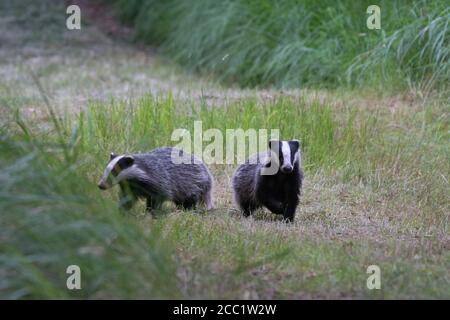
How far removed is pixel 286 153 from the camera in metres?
6.32

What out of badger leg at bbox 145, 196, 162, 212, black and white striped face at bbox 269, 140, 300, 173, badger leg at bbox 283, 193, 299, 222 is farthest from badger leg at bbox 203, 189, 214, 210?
black and white striped face at bbox 269, 140, 300, 173

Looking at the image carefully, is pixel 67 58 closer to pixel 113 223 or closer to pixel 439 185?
pixel 439 185

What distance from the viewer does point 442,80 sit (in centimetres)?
938

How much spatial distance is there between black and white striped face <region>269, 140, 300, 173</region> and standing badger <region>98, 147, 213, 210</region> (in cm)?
86

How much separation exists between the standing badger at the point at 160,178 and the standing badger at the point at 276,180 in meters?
0.37

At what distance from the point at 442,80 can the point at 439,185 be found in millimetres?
2242

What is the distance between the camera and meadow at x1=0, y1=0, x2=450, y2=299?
4465 mm

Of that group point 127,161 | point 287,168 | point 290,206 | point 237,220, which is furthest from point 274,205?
point 127,161

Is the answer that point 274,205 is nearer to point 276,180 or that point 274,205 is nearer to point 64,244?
point 276,180

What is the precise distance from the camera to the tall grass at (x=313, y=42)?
32.6 feet

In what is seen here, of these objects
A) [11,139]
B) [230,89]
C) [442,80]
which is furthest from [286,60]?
[11,139]

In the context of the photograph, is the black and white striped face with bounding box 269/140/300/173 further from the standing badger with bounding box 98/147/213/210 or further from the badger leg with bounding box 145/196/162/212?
the badger leg with bounding box 145/196/162/212

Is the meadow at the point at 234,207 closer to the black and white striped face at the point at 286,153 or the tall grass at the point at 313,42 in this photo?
the tall grass at the point at 313,42

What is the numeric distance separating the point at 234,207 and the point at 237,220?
2.48 feet
